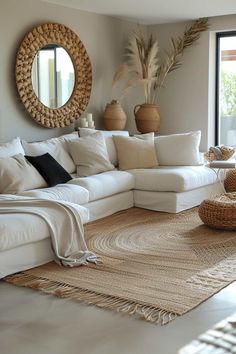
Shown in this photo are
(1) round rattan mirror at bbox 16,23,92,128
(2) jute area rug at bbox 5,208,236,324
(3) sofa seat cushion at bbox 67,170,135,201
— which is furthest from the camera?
(1) round rattan mirror at bbox 16,23,92,128

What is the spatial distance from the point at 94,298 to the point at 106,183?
211 cm

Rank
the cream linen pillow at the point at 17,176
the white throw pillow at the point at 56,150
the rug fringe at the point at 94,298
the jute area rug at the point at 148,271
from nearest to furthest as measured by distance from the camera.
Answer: the rug fringe at the point at 94,298, the jute area rug at the point at 148,271, the cream linen pillow at the point at 17,176, the white throw pillow at the point at 56,150

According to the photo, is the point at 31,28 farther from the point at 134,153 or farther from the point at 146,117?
the point at 146,117

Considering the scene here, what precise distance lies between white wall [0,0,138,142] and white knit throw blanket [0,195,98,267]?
1.84 meters

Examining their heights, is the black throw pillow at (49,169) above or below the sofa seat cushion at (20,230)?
above

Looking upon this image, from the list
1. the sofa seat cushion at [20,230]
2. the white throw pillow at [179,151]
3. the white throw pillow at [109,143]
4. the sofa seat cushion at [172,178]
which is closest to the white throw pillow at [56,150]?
the white throw pillow at [109,143]

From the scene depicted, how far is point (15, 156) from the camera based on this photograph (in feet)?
16.0

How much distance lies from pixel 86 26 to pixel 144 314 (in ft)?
14.6

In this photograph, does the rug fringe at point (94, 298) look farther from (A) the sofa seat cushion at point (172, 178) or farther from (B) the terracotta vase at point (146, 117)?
(B) the terracotta vase at point (146, 117)

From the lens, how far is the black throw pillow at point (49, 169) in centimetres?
491

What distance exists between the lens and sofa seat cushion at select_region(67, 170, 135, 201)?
5.05 metres

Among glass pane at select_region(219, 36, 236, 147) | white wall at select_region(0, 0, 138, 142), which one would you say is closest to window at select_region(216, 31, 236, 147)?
glass pane at select_region(219, 36, 236, 147)

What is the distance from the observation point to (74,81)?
252 inches

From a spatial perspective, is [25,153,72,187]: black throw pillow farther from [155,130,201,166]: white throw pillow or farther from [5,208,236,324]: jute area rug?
[155,130,201,166]: white throw pillow
